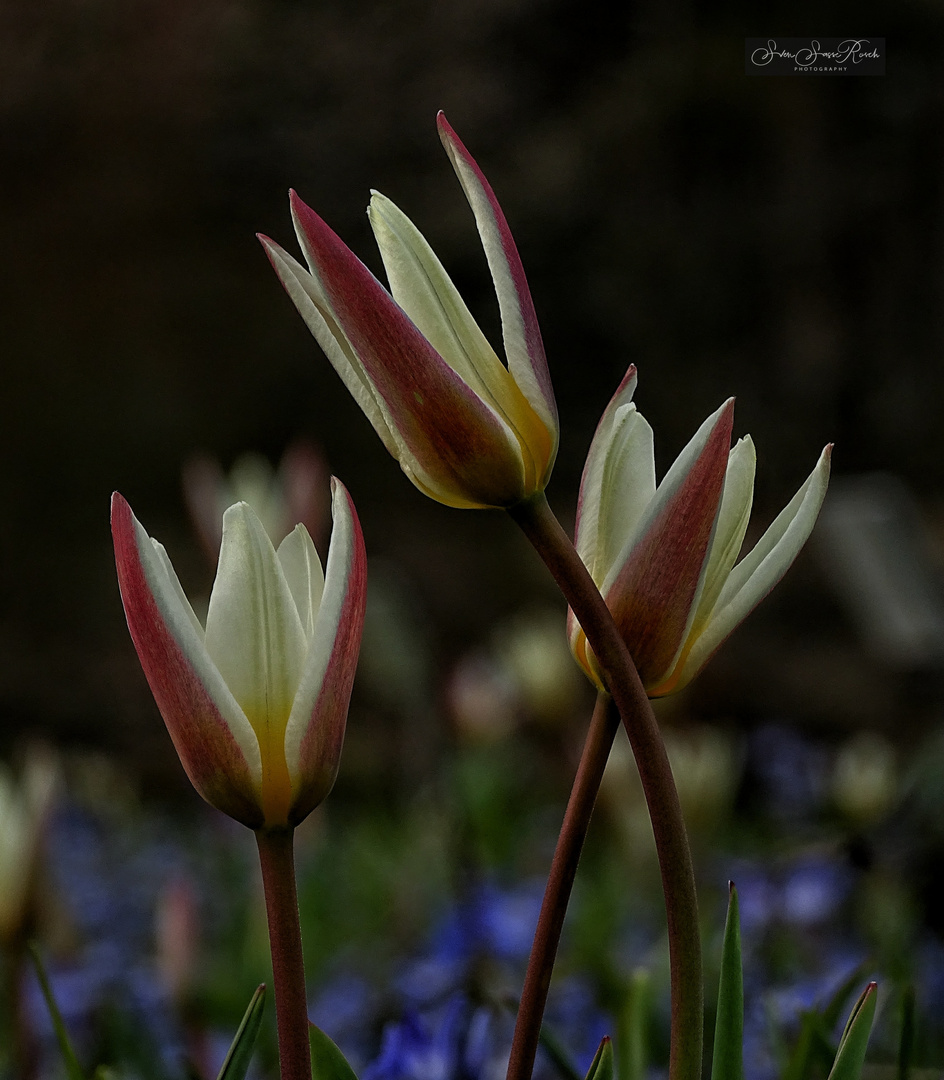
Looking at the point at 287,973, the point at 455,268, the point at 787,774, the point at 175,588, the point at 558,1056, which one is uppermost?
the point at 455,268

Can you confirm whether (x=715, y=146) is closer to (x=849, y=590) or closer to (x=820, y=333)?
(x=820, y=333)

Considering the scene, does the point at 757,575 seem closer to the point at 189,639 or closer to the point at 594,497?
the point at 594,497

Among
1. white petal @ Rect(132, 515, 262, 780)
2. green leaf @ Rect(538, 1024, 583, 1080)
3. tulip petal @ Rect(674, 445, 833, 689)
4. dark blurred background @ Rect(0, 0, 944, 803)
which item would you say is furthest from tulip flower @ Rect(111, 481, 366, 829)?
dark blurred background @ Rect(0, 0, 944, 803)

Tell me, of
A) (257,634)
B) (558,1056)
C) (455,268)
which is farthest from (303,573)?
(455,268)

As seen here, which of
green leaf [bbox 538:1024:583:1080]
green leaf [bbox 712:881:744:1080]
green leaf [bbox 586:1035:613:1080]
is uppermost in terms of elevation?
green leaf [bbox 712:881:744:1080]

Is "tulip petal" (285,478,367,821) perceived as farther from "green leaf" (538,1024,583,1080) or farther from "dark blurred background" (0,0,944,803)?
"dark blurred background" (0,0,944,803)

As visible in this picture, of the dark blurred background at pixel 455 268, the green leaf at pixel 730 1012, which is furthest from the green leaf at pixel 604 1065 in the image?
the dark blurred background at pixel 455 268
